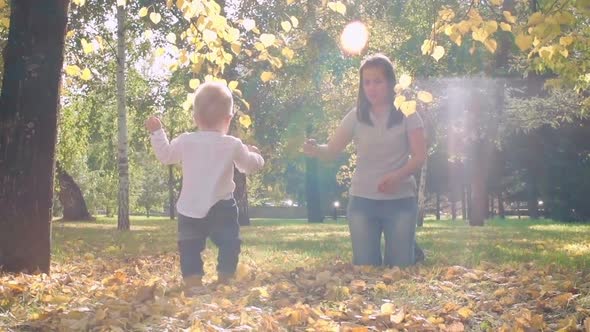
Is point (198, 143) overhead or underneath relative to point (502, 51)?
underneath

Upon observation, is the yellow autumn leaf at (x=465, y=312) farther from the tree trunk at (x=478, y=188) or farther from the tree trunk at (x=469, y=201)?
the tree trunk at (x=469, y=201)

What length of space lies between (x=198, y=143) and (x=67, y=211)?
2980 centimetres

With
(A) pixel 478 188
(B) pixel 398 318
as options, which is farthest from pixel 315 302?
(A) pixel 478 188

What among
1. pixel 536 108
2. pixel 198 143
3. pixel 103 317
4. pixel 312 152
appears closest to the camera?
pixel 103 317

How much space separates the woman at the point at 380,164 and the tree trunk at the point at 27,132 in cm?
220

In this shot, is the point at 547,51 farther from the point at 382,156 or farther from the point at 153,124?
the point at 153,124

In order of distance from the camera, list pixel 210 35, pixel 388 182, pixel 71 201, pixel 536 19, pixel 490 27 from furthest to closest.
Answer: pixel 71 201
pixel 388 182
pixel 210 35
pixel 490 27
pixel 536 19

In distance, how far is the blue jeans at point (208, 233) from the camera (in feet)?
16.7

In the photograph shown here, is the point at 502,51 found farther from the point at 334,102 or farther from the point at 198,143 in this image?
the point at 198,143

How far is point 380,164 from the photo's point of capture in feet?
19.6

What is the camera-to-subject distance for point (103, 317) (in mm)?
3494

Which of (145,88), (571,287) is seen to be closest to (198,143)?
(571,287)

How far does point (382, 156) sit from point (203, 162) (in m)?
1.77

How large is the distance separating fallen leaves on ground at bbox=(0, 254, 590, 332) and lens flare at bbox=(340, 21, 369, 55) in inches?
650
